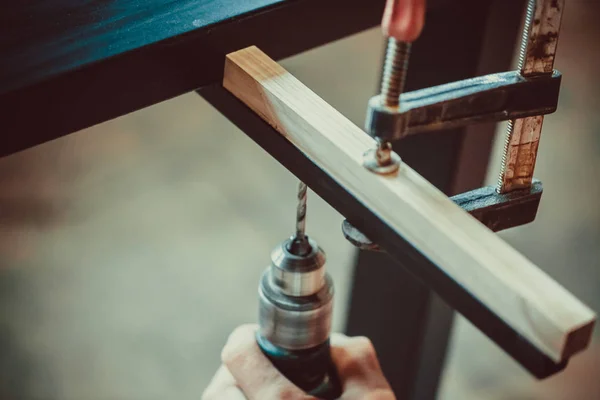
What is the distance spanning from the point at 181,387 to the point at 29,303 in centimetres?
35

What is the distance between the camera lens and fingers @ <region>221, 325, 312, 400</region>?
1.76ft

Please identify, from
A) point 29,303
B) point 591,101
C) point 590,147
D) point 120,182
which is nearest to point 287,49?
point 29,303

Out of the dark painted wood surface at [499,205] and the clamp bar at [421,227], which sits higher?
the clamp bar at [421,227]

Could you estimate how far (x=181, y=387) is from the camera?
4.86ft

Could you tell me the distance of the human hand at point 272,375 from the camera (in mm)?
545

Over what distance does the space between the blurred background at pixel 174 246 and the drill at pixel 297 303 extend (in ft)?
2.97

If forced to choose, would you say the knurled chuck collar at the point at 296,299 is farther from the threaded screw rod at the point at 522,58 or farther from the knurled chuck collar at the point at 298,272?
the threaded screw rod at the point at 522,58

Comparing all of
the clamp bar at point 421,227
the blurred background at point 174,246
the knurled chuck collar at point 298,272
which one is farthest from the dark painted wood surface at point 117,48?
the blurred background at point 174,246

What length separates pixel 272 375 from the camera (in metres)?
0.55

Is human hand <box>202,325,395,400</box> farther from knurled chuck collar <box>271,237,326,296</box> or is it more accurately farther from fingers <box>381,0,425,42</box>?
fingers <box>381,0,425,42</box>

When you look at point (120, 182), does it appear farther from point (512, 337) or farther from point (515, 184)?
point (512, 337)

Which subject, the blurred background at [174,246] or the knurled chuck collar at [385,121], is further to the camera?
the blurred background at [174,246]

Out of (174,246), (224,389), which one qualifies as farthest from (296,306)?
(174,246)

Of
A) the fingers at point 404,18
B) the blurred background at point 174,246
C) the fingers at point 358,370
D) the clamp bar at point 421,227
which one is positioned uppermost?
the fingers at point 404,18
